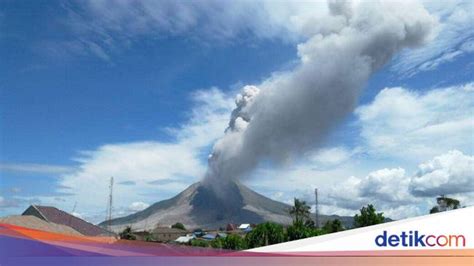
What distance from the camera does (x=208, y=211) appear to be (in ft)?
22.8

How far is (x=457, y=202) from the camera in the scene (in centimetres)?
604

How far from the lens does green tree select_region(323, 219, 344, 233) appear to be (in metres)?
6.33

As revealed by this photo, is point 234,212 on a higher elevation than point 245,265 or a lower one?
higher

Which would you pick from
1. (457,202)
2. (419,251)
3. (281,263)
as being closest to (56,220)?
(281,263)

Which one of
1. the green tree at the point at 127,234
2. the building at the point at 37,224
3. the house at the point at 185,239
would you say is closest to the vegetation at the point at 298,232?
the house at the point at 185,239

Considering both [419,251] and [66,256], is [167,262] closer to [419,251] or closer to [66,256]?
[66,256]

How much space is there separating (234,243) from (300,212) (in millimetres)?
894

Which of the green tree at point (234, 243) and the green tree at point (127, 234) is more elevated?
the green tree at point (127, 234)

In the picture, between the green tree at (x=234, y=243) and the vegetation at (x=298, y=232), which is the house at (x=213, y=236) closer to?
the green tree at (x=234, y=243)

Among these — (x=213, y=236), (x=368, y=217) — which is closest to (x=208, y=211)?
(x=213, y=236)

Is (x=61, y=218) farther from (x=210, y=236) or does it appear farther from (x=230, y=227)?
(x=230, y=227)

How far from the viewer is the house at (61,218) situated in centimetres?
616

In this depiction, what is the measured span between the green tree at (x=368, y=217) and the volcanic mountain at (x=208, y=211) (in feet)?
0.51

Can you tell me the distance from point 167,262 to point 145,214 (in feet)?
2.00
